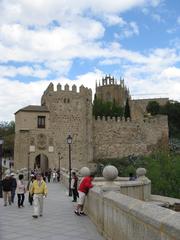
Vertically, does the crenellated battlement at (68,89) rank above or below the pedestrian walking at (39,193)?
above

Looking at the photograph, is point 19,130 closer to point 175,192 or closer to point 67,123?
point 67,123

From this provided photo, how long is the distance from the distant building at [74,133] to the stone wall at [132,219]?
123 feet

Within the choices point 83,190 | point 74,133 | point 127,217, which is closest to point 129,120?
point 74,133

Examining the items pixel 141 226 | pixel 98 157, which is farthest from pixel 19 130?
pixel 141 226

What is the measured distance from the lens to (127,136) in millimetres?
59562

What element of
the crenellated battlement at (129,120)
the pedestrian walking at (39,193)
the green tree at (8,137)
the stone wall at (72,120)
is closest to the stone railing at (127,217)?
the pedestrian walking at (39,193)

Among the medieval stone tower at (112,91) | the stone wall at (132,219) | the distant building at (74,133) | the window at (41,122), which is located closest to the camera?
the stone wall at (132,219)

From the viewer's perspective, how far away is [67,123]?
51625 mm

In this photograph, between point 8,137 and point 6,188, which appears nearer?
point 6,188

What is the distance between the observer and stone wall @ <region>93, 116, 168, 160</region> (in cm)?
5678

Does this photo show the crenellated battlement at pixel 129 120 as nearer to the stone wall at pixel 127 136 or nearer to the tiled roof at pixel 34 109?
the stone wall at pixel 127 136

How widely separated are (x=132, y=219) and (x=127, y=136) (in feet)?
177

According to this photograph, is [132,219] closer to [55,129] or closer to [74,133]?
[55,129]

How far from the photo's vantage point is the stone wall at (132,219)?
4.21 metres
